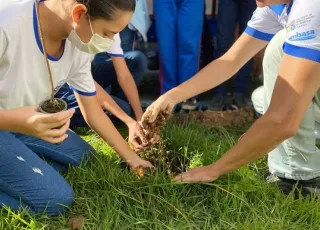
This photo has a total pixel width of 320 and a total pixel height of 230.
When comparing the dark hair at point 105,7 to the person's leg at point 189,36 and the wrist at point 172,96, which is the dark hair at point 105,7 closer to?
the wrist at point 172,96

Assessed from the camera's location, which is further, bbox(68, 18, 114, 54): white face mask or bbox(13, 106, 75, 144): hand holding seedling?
bbox(68, 18, 114, 54): white face mask

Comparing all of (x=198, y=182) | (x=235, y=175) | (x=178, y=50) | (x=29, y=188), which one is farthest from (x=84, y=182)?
(x=178, y=50)

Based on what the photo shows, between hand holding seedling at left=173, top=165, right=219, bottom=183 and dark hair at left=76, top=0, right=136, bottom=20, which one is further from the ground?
dark hair at left=76, top=0, right=136, bottom=20

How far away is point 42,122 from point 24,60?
0.40 m

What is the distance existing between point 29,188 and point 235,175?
1.00 metres

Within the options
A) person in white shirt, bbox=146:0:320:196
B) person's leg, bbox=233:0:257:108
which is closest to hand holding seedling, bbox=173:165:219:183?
person in white shirt, bbox=146:0:320:196

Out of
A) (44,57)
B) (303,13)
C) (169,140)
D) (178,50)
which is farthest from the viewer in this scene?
(178,50)

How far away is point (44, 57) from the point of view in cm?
228

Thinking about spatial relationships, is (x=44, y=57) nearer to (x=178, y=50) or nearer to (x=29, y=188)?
(x=29, y=188)

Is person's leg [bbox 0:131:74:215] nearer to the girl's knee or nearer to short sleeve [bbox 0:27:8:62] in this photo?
the girl's knee

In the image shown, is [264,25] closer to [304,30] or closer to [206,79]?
[206,79]

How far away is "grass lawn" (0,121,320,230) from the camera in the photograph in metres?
2.27

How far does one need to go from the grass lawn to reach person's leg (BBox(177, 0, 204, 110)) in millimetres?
1328

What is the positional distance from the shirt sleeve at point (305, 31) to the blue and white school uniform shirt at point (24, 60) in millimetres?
1037
